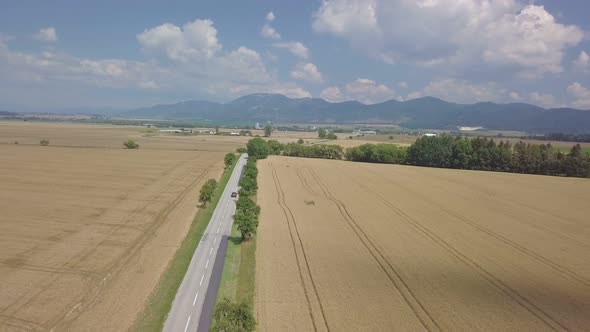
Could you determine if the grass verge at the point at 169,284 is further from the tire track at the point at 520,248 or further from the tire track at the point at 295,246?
the tire track at the point at 520,248

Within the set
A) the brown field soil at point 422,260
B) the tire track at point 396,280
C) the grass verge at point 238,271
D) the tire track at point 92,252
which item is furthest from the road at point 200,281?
the tire track at point 396,280

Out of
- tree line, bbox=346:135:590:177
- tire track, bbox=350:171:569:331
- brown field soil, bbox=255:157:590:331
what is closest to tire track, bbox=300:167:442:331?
brown field soil, bbox=255:157:590:331

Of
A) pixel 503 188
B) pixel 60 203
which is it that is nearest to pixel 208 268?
pixel 60 203

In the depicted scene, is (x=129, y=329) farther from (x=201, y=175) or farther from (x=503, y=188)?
(x=503, y=188)

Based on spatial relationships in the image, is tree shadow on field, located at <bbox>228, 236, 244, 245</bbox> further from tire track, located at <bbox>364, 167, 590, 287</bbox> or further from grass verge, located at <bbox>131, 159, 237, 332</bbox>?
tire track, located at <bbox>364, 167, 590, 287</bbox>

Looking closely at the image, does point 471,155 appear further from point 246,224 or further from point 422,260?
point 246,224

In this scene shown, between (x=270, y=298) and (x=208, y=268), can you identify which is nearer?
(x=270, y=298)
